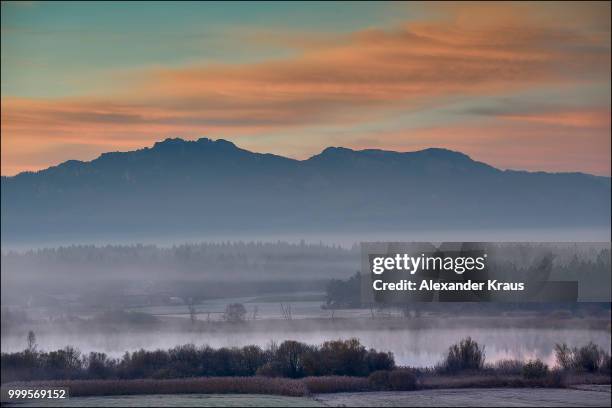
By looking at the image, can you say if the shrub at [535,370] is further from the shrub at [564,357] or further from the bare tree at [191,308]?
the bare tree at [191,308]

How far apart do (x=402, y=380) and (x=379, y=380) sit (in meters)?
0.95

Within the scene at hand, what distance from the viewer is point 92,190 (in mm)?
77500

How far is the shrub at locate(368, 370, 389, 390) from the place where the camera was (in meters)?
40.5

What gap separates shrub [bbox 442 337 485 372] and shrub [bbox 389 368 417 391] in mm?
3543

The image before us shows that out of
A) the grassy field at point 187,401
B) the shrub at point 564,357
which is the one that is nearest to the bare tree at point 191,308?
the grassy field at point 187,401

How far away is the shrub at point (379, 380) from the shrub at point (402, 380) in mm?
204

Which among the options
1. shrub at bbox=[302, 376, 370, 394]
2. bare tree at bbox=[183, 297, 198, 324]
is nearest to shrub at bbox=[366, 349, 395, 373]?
shrub at bbox=[302, 376, 370, 394]

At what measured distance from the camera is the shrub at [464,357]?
149ft

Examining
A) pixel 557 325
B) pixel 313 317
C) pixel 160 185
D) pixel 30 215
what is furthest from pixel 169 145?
pixel 557 325

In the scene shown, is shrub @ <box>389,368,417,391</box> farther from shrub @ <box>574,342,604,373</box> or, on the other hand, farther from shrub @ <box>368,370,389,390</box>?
shrub @ <box>574,342,604,373</box>

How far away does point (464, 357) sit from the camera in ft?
152

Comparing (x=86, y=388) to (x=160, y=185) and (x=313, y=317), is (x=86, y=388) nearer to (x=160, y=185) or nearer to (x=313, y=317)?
(x=313, y=317)

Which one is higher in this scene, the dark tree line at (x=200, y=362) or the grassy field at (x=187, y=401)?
the dark tree line at (x=200, y=362)

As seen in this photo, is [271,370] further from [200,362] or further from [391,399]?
[391,399]
